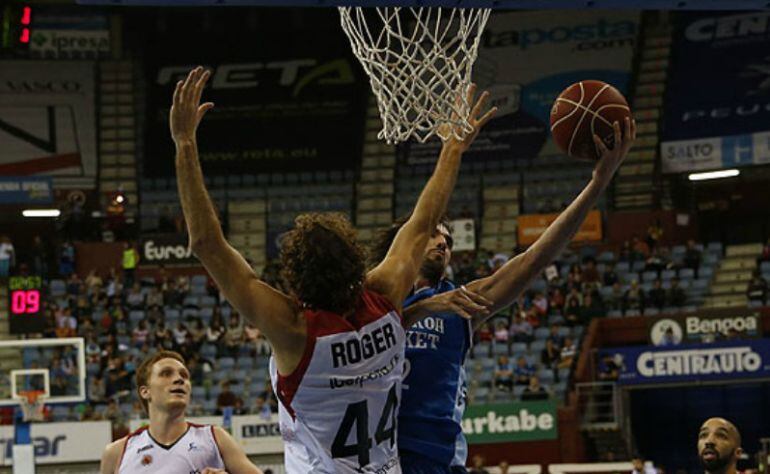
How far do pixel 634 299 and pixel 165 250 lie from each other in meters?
9.49

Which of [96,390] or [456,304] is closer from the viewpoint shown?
[456,304]

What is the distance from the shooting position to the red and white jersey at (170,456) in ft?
21.8

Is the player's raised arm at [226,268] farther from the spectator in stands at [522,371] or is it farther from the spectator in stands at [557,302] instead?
the spectator in stands at [557,302]

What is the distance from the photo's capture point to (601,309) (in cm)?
2464

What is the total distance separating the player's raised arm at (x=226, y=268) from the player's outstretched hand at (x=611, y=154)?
1304 millimetres

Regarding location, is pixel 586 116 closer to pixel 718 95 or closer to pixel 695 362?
pixel 695 362

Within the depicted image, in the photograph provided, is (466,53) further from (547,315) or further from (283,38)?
(283,38)

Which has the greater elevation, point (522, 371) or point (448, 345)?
point (448, 345)

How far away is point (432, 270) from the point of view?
5188 millimetres

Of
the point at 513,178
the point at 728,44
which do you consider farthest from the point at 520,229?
the point at 728,44

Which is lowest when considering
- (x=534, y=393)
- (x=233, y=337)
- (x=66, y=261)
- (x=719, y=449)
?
(x=534, y=393)

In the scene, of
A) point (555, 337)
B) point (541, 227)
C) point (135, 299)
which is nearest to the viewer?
point (555, 337)

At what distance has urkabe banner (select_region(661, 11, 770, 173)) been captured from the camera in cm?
2883

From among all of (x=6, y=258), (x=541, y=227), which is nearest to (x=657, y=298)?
(x=541, y=227)
